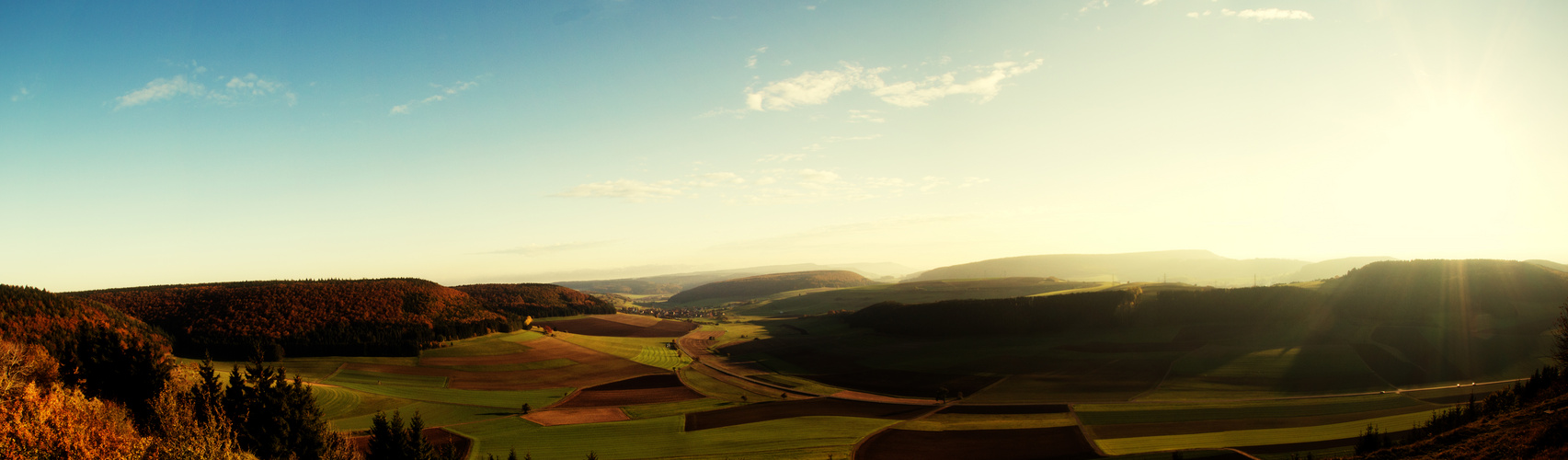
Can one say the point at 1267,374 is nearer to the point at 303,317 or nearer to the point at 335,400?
the point at 335,400

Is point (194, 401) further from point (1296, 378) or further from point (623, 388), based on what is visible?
point (1296, 378)

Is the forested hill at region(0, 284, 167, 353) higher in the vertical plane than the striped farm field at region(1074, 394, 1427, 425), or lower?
higher

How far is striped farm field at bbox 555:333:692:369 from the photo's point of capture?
8412cm

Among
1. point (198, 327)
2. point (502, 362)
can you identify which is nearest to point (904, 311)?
point (502, 362)

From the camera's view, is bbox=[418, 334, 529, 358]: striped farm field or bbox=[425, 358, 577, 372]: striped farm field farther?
bbox=[418, 334, 529, 358]: striped farm field

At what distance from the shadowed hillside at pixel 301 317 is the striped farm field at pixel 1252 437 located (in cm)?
8191

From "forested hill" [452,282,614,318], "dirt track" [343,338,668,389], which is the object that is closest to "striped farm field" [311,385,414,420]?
"dirt track" [343,338,668,389]

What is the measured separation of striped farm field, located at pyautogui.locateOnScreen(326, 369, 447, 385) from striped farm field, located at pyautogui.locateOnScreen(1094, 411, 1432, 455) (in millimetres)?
66732

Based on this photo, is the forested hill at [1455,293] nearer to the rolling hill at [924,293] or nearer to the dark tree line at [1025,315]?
the dark tree line at [1025,315]

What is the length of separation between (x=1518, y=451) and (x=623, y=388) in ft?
207

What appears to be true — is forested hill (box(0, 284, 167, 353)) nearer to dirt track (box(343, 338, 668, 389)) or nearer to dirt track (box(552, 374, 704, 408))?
dirt track (box(343, 338, 668, 389))

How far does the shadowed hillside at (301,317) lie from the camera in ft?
242

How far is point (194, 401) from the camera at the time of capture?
3095cm

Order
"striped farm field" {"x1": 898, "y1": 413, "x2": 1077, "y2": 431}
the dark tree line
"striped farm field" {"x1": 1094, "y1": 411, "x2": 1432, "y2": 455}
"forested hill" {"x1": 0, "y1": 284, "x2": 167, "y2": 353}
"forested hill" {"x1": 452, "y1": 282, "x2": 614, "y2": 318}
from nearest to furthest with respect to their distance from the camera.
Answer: "striped farm field" {"x1": 1094, "y1": 411, "x2": 1432, "y2": 455} < "striped farm field" {"x1": 898, "y1": 413, "x2": 1077, "y2": 431} < "forested hill" {"x1": 0, "y1": 284, "x2": 167, "y2": 353} < the dark tree line < "forested hill" {"x1": 452, "y1": 282, "x2": 614, "y2": 318}
